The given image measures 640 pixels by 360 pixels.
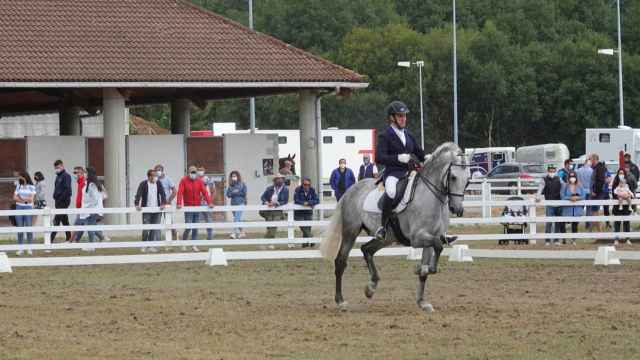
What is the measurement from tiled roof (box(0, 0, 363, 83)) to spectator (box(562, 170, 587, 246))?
6.49 metres

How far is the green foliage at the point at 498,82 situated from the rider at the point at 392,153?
2683 inches

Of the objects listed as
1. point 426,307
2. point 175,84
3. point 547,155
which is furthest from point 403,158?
point 547,155

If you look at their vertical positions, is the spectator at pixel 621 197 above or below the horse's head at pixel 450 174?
below

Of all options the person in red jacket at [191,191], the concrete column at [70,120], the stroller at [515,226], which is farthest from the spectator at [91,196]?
the concrete column at [70,120]

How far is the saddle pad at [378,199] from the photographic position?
16.7 meters

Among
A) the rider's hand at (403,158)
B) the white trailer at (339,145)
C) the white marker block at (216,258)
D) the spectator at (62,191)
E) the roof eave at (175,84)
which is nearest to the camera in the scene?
the rider's hand at (403,158)

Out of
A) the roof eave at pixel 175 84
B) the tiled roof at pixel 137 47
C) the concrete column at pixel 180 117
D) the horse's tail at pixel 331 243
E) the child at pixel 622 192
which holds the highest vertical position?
the tiled roof at pixel 137 47

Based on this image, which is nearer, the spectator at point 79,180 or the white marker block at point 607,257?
the white marker block at point 607,257

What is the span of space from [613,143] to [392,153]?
4160 centimetres

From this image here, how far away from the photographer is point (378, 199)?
55.8 feet

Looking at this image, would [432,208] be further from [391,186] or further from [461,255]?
[461,255]

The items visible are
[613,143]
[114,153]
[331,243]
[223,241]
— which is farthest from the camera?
[613,143]

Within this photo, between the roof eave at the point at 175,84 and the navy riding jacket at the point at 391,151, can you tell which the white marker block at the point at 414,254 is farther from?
the roof eave at the point at 175,84

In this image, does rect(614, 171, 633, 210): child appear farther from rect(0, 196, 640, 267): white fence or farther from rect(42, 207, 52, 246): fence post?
rect(42, 207, 52, 246): fence post
